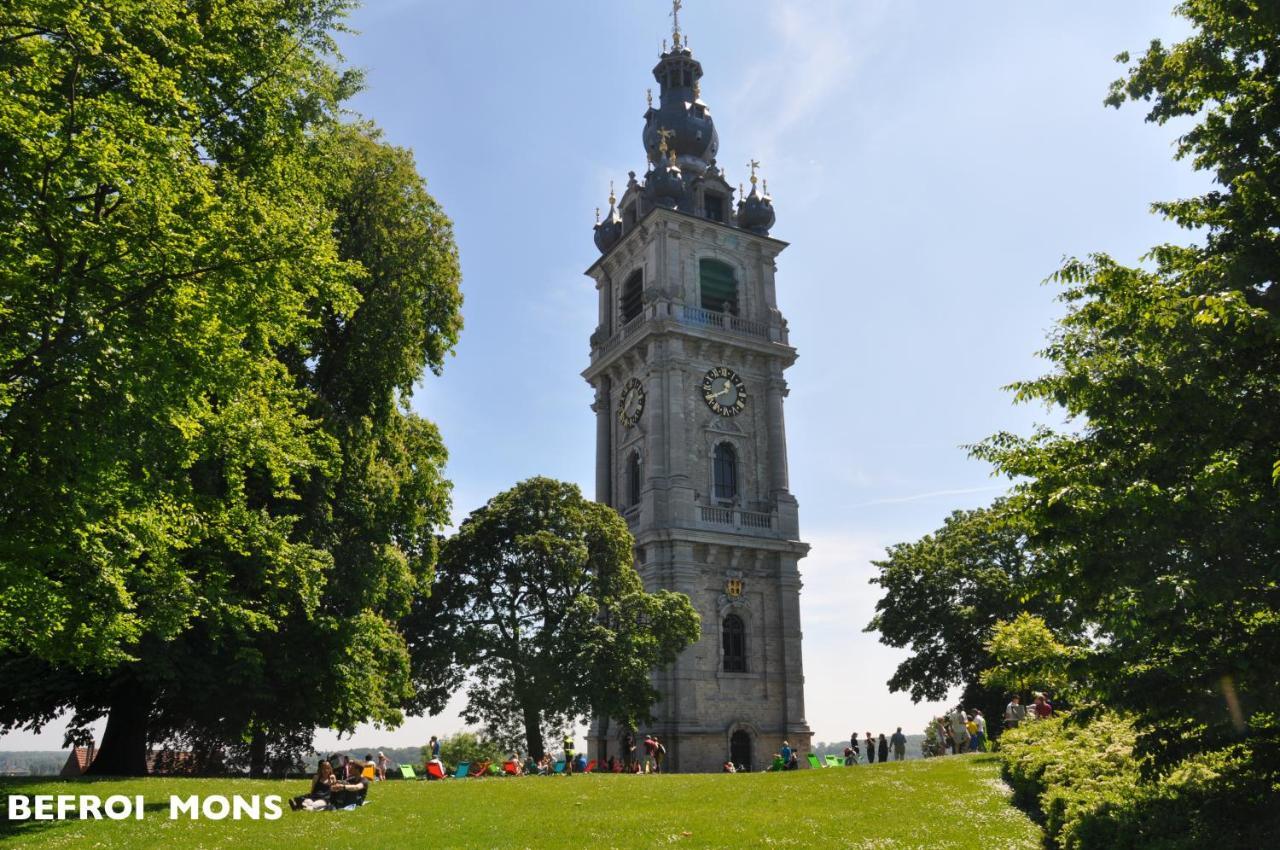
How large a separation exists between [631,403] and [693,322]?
5.37 m

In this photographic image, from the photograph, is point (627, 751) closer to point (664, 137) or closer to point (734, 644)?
point (734, 644)

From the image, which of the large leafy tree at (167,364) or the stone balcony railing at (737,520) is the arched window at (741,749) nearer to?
the stone balcony railing at (737,520)

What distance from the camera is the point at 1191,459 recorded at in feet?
36.1

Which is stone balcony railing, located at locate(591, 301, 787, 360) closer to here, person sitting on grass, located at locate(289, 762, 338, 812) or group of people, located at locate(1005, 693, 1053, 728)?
group of people, located at locate(1005, 693, 1053, 728)

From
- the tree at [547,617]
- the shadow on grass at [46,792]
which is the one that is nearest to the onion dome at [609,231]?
the tree at [547,617]

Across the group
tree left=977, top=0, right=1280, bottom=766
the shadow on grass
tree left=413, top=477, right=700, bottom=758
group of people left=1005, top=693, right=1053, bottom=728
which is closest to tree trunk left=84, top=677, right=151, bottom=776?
the shadow on grass

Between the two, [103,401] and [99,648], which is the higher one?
[103,401]

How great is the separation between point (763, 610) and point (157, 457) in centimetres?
3710

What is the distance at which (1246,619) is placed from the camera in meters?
11.3

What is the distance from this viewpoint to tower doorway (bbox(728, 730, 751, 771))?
43.9 m

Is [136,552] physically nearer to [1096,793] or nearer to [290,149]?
[290,149]

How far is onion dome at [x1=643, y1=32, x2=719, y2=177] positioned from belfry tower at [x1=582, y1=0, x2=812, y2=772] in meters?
0.12

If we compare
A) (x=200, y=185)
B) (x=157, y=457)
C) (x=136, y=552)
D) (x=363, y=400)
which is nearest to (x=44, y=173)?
(x=200, y=185)

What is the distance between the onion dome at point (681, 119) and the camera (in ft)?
191
